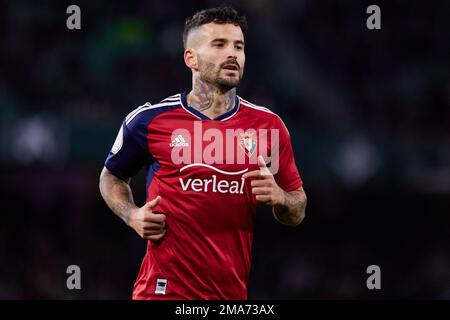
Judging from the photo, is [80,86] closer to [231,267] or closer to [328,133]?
[328,133]

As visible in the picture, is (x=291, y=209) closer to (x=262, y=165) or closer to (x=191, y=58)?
A: (x=262, y=165)

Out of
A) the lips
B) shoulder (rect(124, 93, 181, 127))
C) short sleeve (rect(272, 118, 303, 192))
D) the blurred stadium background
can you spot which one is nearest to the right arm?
shoulder (rect(124, 93, 181, 127))

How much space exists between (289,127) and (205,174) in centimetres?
798

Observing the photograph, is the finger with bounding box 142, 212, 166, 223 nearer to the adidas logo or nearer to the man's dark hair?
the adidas logo

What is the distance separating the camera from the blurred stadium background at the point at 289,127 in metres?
13.0

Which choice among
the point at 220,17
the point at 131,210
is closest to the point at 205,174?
the point at 131,210

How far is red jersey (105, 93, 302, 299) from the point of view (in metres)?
5.43

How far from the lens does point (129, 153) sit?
18.9 feet

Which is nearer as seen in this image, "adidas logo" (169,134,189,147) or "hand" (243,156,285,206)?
"hand" (243,156,285,206)

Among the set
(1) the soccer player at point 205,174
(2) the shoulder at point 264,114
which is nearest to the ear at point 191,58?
(1) the soccer player at point 205,174

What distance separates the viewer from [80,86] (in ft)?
43.2

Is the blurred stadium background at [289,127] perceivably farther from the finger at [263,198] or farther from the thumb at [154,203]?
the finger at [263,198]
